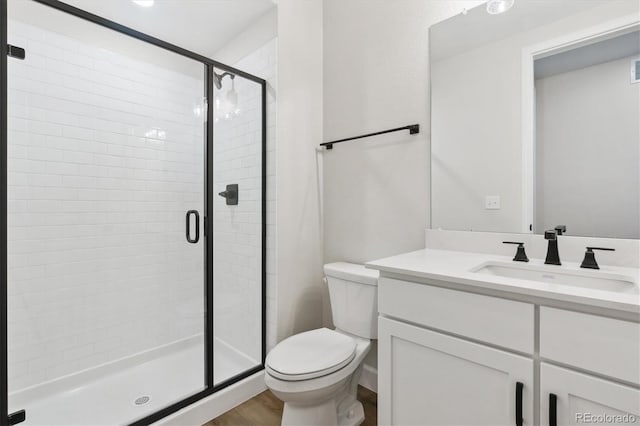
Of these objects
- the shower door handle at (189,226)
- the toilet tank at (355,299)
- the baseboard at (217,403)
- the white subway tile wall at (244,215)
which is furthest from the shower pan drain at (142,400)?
the toilet tank at (355,299)

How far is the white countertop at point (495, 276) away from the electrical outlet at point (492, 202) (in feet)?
0.72

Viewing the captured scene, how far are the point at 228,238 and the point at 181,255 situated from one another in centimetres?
42

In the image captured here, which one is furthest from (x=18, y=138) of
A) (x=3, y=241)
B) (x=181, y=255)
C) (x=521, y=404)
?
(x=521, y=404)

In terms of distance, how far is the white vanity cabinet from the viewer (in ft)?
2.53

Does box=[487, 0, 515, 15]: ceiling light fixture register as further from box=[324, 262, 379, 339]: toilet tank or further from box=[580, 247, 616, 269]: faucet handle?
box=[324, 262, 379, 339]: toilet tank

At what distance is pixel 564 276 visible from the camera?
1.12 m

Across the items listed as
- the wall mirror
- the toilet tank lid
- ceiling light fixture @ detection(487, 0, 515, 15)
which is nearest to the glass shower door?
the toilet tank lid

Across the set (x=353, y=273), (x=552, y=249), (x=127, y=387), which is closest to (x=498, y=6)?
(x=552, y=249)

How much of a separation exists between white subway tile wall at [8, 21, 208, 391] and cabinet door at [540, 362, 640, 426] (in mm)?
1674

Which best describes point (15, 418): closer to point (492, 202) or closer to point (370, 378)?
point (370, 378)

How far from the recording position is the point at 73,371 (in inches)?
74.5

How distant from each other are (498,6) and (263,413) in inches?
90.5

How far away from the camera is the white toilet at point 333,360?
1.31m

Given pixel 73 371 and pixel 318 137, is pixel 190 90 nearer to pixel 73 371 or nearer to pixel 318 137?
pixel 318 137
